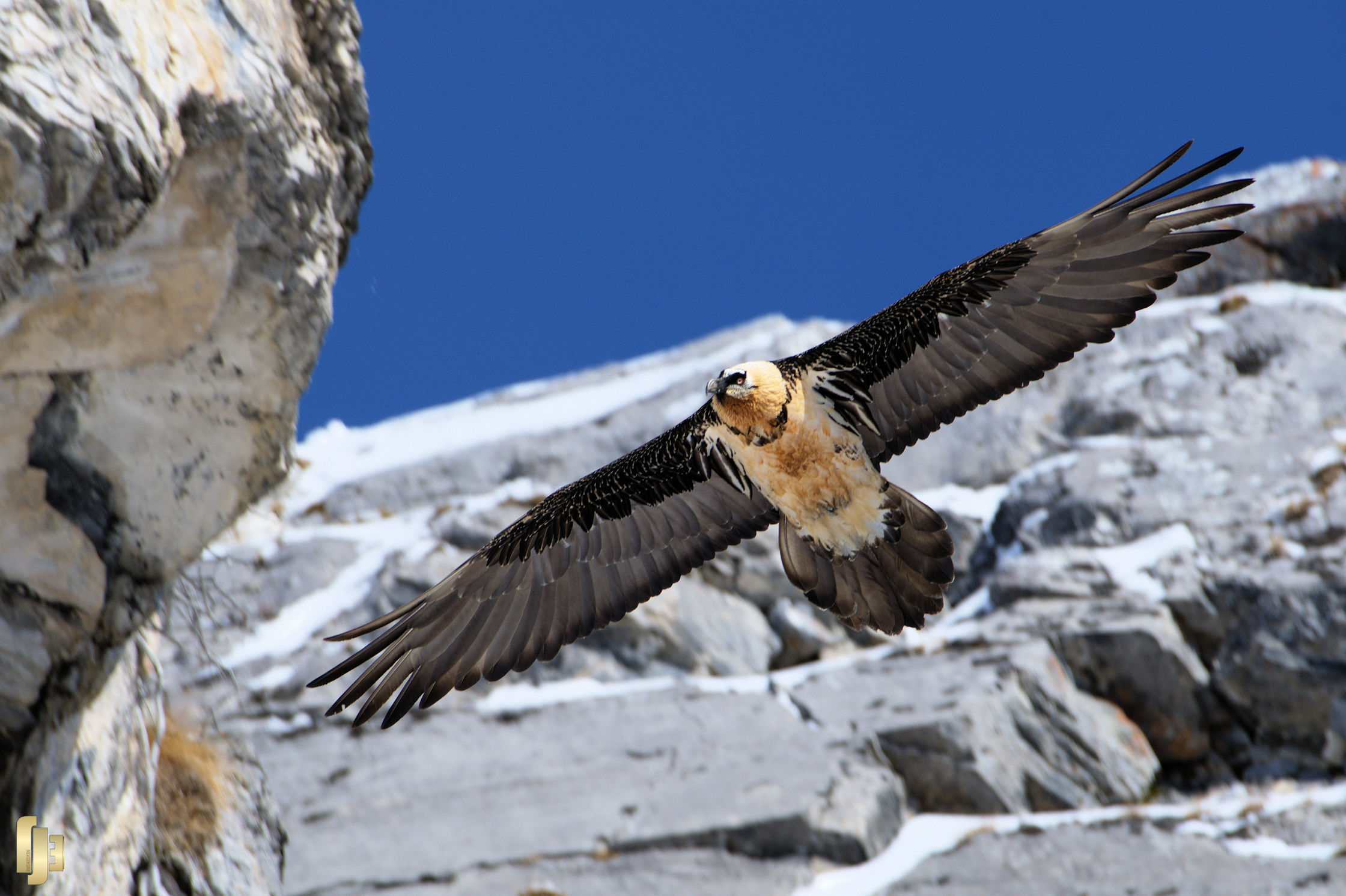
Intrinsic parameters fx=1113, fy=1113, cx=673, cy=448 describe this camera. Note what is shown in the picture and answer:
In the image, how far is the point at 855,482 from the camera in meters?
5.59

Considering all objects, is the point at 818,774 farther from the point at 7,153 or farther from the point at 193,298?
the point at 7,153

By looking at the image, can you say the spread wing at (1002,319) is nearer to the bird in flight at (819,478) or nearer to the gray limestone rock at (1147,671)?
the bird in flight at (819,478)

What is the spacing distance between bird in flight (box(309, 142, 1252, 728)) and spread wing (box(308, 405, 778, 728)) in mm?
10

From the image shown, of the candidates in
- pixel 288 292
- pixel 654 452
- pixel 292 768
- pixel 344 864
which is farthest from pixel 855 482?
pixel 292 768

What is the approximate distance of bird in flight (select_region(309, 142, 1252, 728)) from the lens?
5.23 m

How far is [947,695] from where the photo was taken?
37.2ft

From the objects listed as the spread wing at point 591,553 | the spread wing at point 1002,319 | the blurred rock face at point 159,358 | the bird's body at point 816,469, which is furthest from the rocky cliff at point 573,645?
the spread wing at point 1002,319

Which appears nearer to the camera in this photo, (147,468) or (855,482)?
(855,482)

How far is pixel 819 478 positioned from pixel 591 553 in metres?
1.49

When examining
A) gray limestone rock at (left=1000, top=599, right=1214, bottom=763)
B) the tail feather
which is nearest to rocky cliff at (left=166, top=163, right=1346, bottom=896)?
gray limestone rock at (left=1000, top=599, right=1214, bottom=763)

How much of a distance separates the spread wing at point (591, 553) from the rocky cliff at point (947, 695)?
57.4 inches

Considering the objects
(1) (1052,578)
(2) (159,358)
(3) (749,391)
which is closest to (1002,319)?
(3) (749,391)

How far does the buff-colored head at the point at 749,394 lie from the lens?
17.2 ft

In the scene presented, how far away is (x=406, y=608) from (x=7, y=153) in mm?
2908
